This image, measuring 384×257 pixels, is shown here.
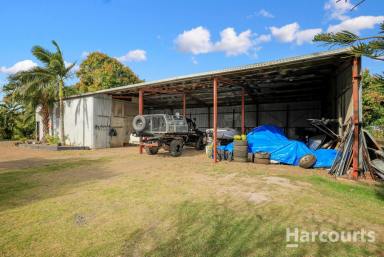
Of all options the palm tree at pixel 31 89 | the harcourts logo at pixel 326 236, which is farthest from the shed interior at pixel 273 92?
the harcourts logo at pixel 326 236

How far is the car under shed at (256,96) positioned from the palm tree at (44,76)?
1593 mm

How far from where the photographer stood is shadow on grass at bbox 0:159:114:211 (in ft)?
15.8

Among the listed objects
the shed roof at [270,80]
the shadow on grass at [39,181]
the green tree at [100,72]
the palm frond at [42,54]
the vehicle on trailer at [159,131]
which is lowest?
the shadow on grass at [39,181]

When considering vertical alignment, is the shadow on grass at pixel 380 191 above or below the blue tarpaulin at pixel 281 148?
below

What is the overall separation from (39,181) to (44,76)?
11732 mm

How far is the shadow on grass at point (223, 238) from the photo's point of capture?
8.98ft

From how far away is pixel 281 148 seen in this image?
30.5 feet

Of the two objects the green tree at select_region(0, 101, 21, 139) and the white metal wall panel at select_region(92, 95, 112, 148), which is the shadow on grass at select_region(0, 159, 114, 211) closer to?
the white metal wall panel at select_region(92, 95, 112, 148)

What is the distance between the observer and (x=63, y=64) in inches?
609

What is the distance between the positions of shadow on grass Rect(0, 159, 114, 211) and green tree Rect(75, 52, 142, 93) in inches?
890

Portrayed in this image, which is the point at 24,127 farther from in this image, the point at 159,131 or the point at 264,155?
the point at 264,155

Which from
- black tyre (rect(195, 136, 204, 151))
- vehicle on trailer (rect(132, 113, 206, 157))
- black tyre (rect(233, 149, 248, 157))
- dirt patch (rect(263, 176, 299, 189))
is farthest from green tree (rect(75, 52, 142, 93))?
dirt patch (rect(263, 176, 299, 189))

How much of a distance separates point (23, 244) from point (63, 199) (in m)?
1.89

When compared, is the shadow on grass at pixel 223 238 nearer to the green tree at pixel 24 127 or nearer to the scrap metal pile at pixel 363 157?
the scrap metal pile at pixel 363 157
